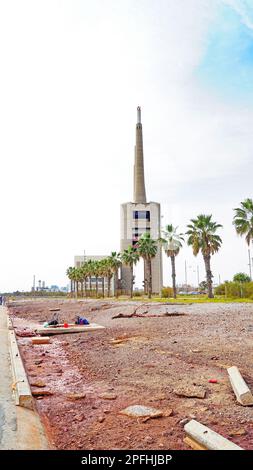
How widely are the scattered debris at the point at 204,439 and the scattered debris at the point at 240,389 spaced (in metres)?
1.57

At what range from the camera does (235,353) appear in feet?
37.1

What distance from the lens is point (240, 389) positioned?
24.0ft

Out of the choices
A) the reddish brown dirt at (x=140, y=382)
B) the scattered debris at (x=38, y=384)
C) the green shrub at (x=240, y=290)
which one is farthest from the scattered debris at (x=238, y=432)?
the green shrub at (x=240, y=290)

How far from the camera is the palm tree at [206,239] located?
51.7 meters

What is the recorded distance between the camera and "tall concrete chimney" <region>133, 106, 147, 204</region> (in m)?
118

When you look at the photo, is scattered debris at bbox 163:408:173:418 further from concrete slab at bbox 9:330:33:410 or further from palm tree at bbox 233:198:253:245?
palm tree at bbox 233:198:253:245

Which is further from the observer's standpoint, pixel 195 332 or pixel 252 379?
pixel 195 332

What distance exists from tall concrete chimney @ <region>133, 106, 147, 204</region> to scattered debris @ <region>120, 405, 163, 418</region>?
110m

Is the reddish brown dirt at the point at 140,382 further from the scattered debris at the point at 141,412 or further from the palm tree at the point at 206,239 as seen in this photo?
the palm tree at the point at 206,239

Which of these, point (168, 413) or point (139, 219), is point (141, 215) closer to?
point (139, 219)
